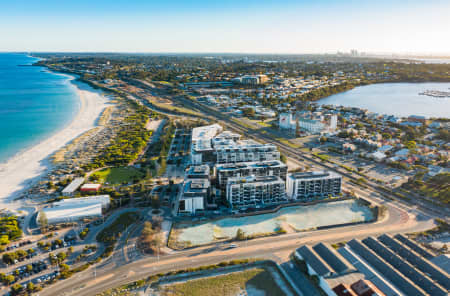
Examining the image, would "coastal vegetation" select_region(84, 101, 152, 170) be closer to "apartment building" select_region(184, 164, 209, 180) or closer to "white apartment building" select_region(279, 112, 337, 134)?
"apartment building" select_region(184, 164, 209, 180)

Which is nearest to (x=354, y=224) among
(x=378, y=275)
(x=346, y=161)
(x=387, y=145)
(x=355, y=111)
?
(x=378, y=275)

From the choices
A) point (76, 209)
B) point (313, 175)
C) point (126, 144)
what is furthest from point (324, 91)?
point (76, 209)

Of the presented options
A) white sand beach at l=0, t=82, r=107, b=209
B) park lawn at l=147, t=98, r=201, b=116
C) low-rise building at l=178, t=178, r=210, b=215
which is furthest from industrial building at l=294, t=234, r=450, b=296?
park lawn at l=147, t=98, r=201, b=116

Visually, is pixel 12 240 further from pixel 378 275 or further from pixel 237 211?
pixel 378 275

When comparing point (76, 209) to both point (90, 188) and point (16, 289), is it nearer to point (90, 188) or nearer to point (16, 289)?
point (90, 188)

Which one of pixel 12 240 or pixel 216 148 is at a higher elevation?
pixel 216 148

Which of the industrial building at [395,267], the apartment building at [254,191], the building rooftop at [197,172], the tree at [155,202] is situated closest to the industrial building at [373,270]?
the industrial building at [395,267]
